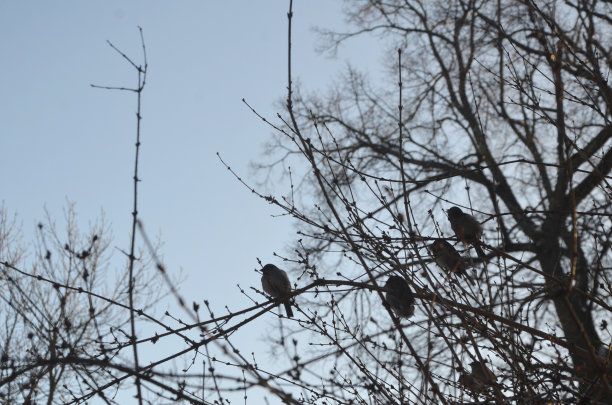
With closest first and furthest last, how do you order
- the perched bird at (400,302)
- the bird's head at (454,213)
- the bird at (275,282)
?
the perched bird at (400,302) → the bird at (275,282) → the bird's head at (454,213)

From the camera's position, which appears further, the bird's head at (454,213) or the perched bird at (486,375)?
the bird's head at (454,213)

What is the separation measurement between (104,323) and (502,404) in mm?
7601

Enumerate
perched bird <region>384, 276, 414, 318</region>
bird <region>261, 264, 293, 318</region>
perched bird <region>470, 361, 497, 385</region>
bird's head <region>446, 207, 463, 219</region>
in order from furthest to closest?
bird's head <region>446, 207, 463, 219</region> < bird <region>261, 264, 293, 318</region> < perched bird <region>384, 276, 414, 318</region> < perched bird <region>470, 361, 497, 385</region>

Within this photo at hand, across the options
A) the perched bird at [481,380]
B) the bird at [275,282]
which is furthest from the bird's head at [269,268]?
the perched bird at [481,380]

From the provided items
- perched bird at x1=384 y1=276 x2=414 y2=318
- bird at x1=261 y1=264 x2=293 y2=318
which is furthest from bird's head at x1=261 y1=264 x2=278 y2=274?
perched bird at x1=384 y1=276 x2=414 y2=318

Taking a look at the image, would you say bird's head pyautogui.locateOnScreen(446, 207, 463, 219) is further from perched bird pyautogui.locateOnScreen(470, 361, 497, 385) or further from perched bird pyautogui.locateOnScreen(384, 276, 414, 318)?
perched bird pyautogui.locateOnScreen(470, 361, 497, 385)

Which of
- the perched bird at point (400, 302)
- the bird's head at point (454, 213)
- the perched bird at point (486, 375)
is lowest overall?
the perched bird at point (486, 375)

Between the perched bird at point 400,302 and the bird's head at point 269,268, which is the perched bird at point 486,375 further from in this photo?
the bird's head at point 269,268

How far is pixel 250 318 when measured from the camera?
3268mm

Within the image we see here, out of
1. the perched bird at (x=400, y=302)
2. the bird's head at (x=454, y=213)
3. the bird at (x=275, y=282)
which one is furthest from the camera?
the bird's head at (x=454, y=213)

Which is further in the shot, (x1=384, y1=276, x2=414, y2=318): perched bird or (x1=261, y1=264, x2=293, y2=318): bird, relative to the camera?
(x1=261, y1=264, x2=293, y2=318): bird

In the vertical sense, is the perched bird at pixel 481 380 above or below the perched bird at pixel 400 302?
below

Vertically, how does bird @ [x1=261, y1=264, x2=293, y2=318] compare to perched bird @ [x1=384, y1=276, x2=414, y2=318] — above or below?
above

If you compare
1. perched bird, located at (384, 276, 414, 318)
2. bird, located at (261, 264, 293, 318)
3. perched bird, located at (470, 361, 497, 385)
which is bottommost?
perched bird, located at (470, 361, 497, 385)
